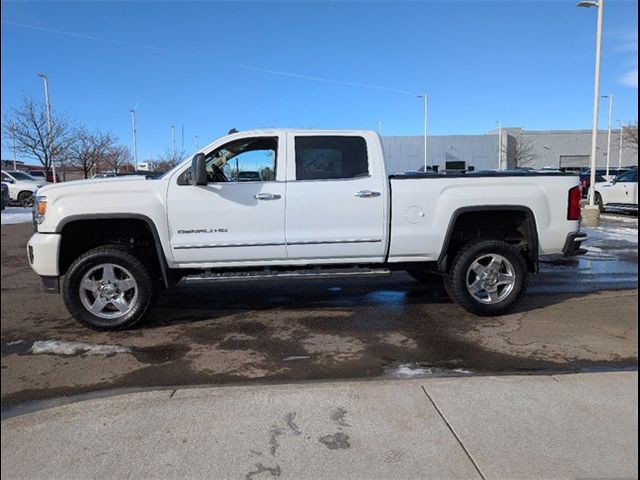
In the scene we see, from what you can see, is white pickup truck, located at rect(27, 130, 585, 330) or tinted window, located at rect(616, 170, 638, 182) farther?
tinted window, located at rect(616, 170, 638, 182)

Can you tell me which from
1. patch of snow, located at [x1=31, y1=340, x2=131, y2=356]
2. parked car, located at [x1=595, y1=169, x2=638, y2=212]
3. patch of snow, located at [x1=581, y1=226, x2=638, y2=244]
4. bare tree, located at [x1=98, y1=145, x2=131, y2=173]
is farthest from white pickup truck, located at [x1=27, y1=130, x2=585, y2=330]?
bare tree, located at [x1=98, y1=145, x2=131, y2=173]

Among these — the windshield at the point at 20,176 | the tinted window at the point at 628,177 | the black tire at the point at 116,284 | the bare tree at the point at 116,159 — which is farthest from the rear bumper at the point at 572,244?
the bare tree at the point at 116,159

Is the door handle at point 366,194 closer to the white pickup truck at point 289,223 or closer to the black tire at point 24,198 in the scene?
the white pickup truck at point 289,223

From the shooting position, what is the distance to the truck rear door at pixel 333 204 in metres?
5.56

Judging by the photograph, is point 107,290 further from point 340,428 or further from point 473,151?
point 473,151

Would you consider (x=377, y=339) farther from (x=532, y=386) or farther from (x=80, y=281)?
(x=80, y=281)

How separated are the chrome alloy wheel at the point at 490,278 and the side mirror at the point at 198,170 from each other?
3096mm

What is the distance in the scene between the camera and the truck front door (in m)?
5.43

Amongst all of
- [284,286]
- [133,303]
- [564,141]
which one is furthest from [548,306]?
[564,141]

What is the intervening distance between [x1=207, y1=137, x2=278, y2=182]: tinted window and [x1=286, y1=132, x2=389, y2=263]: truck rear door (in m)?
0.23

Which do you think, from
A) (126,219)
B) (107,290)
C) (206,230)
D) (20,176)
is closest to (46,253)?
(107,290)

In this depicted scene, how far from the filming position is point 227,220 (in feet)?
17.9

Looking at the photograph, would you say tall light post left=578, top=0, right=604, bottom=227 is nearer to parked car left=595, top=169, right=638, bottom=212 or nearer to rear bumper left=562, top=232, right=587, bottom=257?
parked car left=595, top=169, right=638, bottom=212

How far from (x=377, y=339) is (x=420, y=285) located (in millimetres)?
2711
